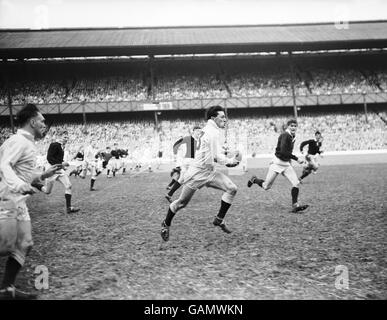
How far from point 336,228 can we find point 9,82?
3956cm

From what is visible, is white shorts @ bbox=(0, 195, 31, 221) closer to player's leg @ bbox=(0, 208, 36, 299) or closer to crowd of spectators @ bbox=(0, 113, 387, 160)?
player's leg @ bbox=(0, 208, 36, 299)

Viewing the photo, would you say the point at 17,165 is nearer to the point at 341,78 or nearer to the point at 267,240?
the point at 267,240

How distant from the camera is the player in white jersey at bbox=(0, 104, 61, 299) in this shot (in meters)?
3.00

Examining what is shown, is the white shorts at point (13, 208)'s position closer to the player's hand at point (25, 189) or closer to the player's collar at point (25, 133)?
the player's hand at point (25, 189)

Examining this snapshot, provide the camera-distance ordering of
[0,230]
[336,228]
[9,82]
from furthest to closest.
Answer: [9,82], [336,228], [0,230]

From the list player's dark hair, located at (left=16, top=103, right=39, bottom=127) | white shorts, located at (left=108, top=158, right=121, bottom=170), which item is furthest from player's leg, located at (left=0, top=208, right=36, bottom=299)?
white shorts, located at (left=108, top=158, right=121, bottom=170)

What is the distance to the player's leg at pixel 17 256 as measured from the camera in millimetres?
3037

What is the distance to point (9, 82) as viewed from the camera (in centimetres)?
3469

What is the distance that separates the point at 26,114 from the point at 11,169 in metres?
0.68

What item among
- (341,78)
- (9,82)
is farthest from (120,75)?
(341,78)

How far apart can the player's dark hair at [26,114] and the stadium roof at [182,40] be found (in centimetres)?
3388

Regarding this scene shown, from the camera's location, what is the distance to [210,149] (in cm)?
527

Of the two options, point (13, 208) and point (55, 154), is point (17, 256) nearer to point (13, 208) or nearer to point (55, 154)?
point (13, 208)

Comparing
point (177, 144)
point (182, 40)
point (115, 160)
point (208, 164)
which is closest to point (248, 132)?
point (182, 40)
